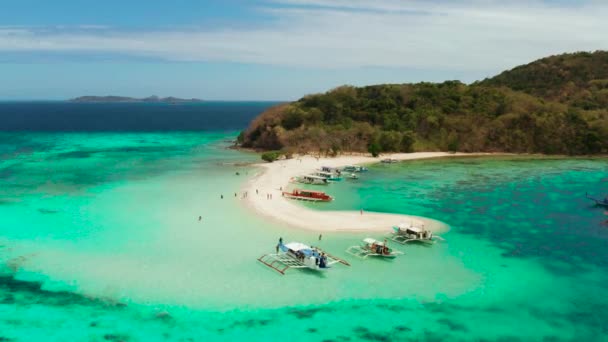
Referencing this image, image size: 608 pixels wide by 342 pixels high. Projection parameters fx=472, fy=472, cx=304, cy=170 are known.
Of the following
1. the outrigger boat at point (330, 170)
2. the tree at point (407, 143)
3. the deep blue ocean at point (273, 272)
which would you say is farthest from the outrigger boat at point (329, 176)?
the tree at point (407, 143)

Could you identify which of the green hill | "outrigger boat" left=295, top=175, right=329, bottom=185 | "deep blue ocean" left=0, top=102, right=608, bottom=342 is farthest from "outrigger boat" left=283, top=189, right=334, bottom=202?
the green hill

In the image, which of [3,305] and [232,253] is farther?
[232,253]

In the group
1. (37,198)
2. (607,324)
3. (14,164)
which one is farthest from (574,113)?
(14,164)

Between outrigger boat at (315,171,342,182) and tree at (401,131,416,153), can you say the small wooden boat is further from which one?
tree at (401,131,416,153)

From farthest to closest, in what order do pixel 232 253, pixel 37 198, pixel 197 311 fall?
1. pixel 37 198
2. pixel 232 253
3. pixel 197 311

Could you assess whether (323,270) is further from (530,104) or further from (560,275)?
(530,104)

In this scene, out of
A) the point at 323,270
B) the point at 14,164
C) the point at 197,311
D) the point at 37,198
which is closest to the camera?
the point at 197,311

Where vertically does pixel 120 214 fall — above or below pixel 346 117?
below
